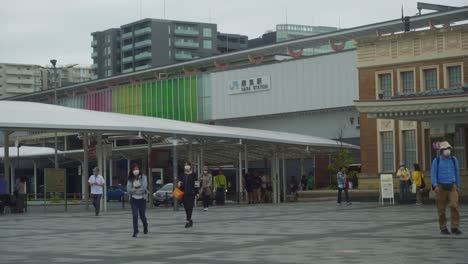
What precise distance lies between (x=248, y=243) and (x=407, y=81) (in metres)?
27.4

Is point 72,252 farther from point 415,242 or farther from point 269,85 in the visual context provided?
point 269,85

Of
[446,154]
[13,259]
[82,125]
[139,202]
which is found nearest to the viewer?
[13,259]

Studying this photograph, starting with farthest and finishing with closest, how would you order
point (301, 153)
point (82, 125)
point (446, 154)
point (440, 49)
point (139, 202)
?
point (301, 153), point (440, 49), point (82, 125), point (139, 202), point (446, 154)

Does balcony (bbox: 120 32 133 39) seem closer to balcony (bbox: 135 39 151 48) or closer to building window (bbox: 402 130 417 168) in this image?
balcony (bbox: 135 39 151 48)

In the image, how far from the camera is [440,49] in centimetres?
3947

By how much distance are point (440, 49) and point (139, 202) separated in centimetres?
2475

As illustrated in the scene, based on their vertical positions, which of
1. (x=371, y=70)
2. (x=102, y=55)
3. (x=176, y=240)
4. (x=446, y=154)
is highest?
(x=102, y=55)

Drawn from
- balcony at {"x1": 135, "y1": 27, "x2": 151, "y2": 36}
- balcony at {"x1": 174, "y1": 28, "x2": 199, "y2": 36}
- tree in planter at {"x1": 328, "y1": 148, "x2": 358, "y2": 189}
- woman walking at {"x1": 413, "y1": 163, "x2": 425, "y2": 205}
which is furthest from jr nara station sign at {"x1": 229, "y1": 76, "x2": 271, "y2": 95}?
balcony at {"x1": 174, "y1": 28, "x2": 199, "y2": 36}

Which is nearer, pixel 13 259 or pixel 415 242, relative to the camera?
pixel 13 259

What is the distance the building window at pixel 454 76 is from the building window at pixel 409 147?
3.03 m

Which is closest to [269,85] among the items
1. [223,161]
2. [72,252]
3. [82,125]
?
[223,161]

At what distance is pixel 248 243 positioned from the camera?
15336 millimetres

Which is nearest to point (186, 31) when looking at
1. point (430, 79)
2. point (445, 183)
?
point (430, 79)

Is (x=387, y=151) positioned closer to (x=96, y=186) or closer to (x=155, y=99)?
(x=96, y=186)
